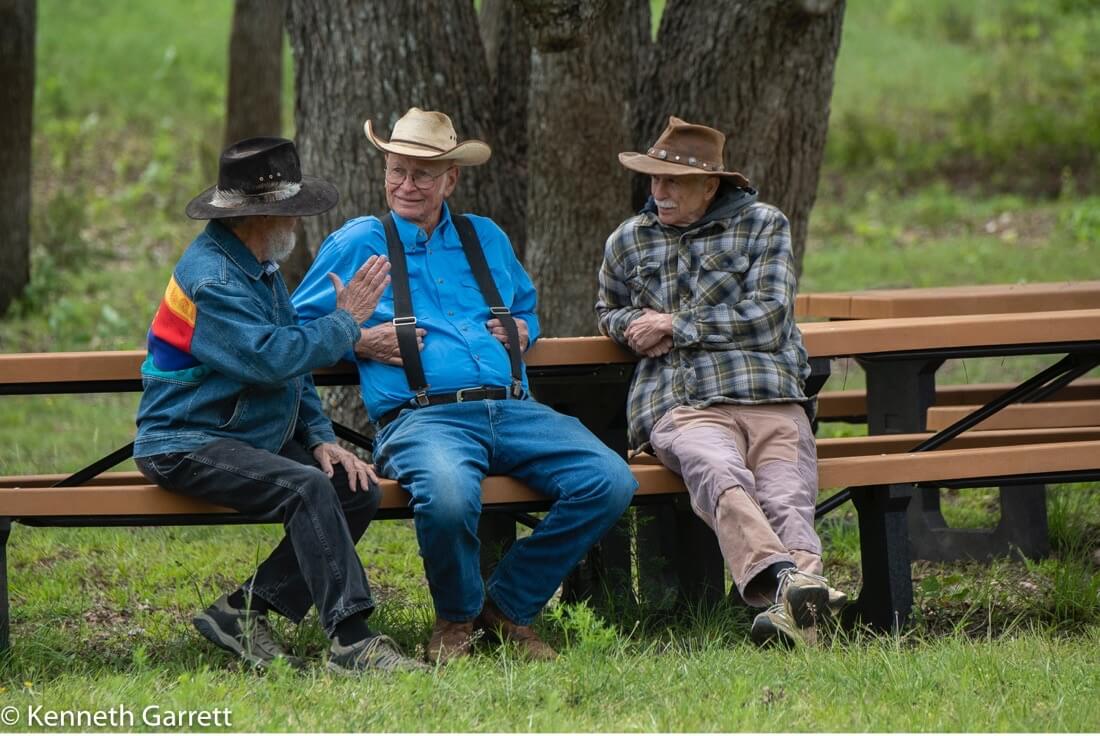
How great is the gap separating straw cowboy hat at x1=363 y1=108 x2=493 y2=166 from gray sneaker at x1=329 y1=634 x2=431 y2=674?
1.60 m

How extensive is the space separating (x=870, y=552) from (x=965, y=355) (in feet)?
2.37

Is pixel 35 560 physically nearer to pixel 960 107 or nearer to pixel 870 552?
pixel 870 552

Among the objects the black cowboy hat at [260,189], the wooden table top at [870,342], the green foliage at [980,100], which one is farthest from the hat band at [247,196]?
the green foliage at [980,100]

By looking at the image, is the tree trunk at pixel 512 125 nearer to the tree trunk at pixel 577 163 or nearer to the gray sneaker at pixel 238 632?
the tree trunk at pixel 577 163

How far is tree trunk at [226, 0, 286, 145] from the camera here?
12.5 m

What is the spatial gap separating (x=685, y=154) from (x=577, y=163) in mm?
1500

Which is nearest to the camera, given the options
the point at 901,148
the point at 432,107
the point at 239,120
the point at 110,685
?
the point at 110,685

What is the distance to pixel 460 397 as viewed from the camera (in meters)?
4.93

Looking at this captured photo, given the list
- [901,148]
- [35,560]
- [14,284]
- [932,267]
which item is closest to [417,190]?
[35,560]

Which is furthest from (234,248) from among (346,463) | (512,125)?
(512,125)

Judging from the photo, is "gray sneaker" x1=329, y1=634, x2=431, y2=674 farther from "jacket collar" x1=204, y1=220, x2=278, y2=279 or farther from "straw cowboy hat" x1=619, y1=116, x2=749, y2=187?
"straw cowboy hat" x1=619, y1=116, x2=749, y2=187

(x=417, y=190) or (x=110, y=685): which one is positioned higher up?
(x=417, y=190)

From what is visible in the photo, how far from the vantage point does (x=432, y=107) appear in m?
6.76

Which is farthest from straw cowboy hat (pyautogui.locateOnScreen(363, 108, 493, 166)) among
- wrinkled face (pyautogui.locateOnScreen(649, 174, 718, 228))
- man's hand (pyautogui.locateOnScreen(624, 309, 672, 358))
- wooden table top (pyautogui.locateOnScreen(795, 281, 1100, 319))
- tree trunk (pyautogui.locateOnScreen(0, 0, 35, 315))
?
tree trunk (pyautogui.locateOnScreen(0, 0, 35, 315))
